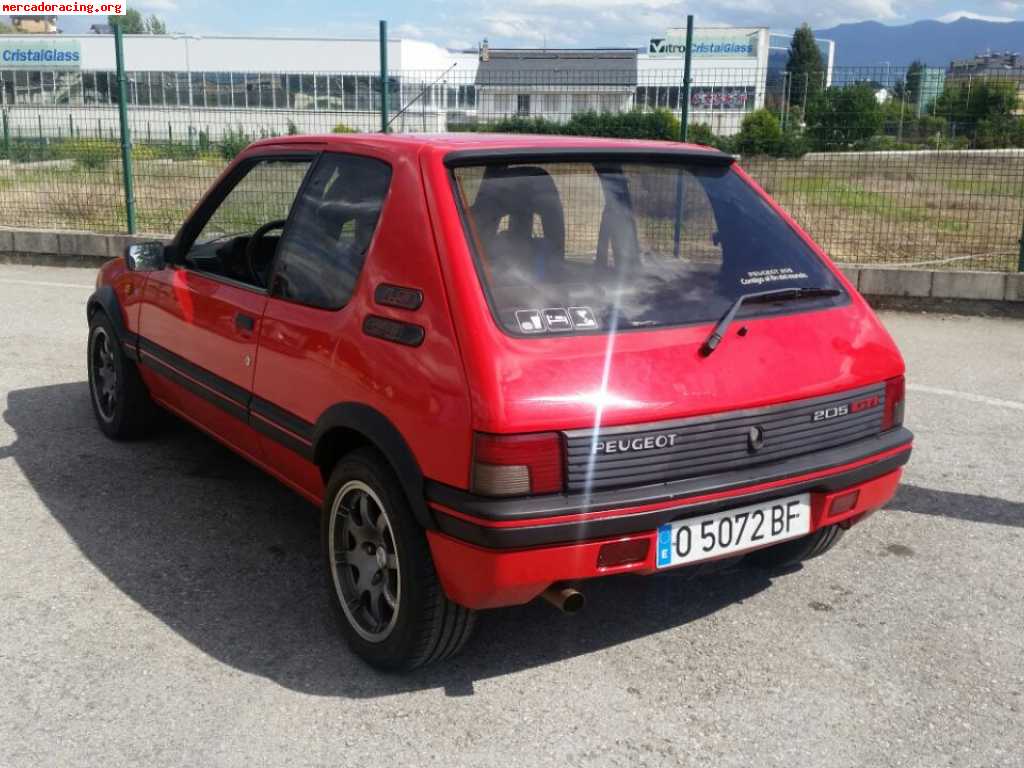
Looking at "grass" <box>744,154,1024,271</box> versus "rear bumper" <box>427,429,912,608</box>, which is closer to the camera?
"rear bumper" <box>427,429,912,608</box>

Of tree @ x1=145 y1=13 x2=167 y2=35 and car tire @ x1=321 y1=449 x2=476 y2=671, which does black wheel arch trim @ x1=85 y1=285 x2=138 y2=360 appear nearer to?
car tire @ x1=321 y1=449 x2=476 y2=671

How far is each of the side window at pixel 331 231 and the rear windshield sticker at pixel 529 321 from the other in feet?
2.23

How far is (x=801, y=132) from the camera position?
1046 centimetres

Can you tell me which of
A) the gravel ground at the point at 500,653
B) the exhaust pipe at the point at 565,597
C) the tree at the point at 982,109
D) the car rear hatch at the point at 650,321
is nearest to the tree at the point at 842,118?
the tree at the point at 982,109

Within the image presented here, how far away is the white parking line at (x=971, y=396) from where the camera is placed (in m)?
6.70

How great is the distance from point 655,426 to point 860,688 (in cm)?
110

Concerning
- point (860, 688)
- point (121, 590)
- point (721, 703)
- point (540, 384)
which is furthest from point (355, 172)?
point (860, 688)

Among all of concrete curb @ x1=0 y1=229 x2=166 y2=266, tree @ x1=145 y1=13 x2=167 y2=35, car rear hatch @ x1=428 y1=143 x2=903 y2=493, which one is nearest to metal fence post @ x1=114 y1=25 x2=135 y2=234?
concrete curb @ x1=0 y1=229 x2=166 y2=266

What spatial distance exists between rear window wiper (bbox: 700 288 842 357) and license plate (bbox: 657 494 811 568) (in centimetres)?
50

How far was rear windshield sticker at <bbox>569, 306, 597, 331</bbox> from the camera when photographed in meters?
3.19

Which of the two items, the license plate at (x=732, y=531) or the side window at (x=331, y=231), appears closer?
the license plate at (x=732, y=531)

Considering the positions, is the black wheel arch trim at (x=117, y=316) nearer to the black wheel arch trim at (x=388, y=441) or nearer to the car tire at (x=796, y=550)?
the black wheel arch trim at (x=388, y=441)

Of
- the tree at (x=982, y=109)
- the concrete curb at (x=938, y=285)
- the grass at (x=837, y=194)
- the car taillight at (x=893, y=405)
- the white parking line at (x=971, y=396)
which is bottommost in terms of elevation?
the white parking line at (x=971, y=396)

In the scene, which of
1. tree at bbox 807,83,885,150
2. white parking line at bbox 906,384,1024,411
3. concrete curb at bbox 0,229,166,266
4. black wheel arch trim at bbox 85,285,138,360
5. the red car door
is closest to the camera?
the red car door
